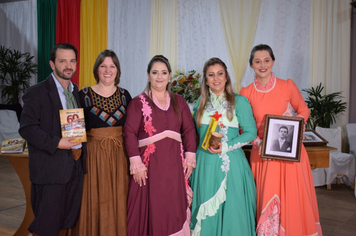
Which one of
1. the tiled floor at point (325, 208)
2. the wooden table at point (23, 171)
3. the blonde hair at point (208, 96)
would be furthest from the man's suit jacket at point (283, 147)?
the wooden table at point (23, 171)

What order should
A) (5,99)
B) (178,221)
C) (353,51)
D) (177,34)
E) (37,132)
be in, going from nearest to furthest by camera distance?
(37,132) → (178,221) → (353,51) → (177,34) → (5,99)

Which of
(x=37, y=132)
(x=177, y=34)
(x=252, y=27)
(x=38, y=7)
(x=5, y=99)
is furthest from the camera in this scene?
(x=5, y=99)

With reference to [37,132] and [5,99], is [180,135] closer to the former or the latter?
[37,132]

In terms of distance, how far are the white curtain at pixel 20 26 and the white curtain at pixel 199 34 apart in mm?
4370

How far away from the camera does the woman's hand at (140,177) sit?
226 centimetres

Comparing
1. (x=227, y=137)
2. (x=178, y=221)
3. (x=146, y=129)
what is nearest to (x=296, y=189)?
(x=227, y=137)

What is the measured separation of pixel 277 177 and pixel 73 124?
1580 mm

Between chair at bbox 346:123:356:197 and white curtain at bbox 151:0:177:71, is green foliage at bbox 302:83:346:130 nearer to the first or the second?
chair at bbox 346:123:356:197

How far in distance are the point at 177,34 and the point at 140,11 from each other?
1114 mm

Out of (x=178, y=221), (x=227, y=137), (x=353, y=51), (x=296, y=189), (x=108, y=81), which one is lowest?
(x=178, y=221)

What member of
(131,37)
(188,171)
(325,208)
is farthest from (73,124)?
(131,37)

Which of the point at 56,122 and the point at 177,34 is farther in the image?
the point at 177,34

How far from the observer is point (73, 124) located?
2.13 metres

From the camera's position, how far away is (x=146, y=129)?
2.33m
